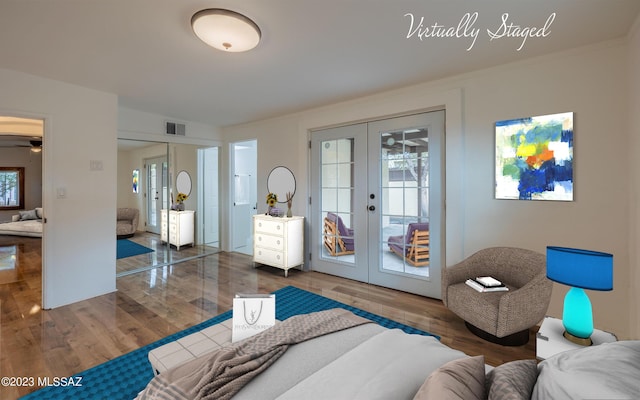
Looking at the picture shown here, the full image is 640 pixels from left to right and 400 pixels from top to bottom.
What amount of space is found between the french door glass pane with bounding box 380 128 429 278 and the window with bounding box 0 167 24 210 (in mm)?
8880

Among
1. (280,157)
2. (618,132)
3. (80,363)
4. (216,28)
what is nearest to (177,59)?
(216,28)

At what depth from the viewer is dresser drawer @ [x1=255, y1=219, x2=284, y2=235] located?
397cm

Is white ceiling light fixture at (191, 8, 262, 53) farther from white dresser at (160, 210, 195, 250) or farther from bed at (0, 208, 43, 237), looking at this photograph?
bed at (0, 208, 43, 237)

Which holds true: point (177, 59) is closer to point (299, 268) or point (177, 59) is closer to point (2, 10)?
point (2, 10)

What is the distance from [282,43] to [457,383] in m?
2.38

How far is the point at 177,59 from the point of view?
8.08 feet

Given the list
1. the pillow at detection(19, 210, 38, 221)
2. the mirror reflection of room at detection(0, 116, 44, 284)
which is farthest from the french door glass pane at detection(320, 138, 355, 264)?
the pillow at detection(19, 210, 38, 221)

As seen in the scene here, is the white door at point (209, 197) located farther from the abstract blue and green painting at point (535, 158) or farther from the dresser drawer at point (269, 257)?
the abstract blue and green painting at point (535, 158)

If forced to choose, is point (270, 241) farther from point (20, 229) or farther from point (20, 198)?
point (20, 198)

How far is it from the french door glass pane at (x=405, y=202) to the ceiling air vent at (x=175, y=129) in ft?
10.9

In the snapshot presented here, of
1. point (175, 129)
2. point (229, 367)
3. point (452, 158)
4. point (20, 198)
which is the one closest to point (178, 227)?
point (175, 129)

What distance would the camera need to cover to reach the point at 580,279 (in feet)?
4.81

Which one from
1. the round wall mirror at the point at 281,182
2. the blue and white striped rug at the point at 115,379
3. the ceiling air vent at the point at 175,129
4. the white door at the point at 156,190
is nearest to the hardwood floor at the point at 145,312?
the blue and white striped rug at the point at 115,379

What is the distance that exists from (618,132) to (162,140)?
17.6ft
